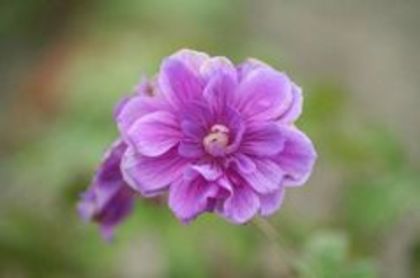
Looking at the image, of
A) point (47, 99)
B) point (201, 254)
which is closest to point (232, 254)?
point (201, 254)

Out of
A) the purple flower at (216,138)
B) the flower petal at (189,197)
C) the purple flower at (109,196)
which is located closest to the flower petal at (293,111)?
the purple flower at (216,138)

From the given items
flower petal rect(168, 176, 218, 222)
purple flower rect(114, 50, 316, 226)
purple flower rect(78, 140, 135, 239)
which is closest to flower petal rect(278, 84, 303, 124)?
purple flower rect(114, 50, 316, 226)

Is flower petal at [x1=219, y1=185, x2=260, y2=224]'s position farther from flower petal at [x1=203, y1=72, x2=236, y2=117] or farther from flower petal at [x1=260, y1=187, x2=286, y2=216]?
flower petal at [x1=203, y1=72, x2=236, y2=117]

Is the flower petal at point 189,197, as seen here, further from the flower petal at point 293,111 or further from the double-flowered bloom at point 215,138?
the flower petal at point 293,111

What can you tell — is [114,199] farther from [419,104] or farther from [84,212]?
[419,104]

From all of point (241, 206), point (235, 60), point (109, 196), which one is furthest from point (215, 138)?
point (235, 60)
